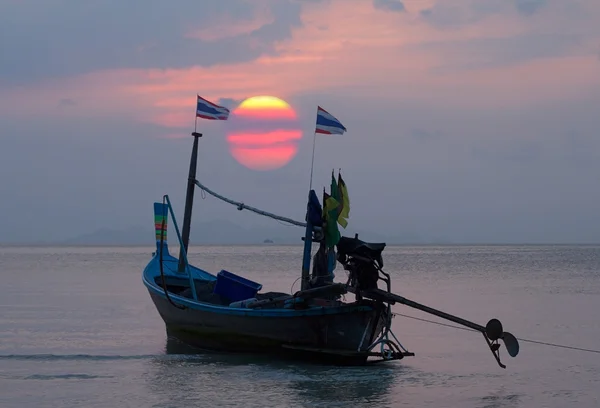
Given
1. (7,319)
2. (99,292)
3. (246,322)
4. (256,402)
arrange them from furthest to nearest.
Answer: (99,292), (7,319), (246,322), (256,402)

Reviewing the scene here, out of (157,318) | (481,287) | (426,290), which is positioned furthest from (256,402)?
(481,287)

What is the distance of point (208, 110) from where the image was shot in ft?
83.7

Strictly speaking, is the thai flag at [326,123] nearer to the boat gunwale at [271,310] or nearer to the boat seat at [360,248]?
the boat seat at [360,248]

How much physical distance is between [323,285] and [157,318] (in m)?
15.0

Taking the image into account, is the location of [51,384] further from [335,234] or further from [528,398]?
[528,398]

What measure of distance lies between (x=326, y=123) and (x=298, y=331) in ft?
15.6

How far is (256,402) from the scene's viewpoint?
17375 mm

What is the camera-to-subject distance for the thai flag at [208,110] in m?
25.5

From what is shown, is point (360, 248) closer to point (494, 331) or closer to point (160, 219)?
point (494, 331)

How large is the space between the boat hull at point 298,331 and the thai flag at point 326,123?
165 inches

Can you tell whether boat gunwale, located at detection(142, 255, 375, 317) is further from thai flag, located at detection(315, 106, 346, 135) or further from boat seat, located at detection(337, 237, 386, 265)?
thai flag, located at detection(315, 106, 346, 135)

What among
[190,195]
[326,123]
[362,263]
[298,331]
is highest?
[326,123]

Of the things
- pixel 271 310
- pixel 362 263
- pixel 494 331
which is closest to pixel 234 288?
pixel 271 310

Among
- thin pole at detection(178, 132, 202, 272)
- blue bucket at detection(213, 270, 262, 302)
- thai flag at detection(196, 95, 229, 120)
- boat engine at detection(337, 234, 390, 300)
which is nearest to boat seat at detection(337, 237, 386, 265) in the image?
boat engine at detection(337, 234, 390, 300)
